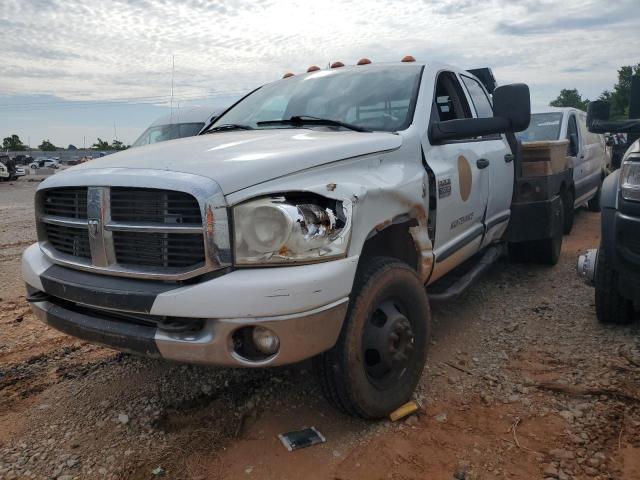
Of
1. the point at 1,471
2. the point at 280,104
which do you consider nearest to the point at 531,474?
the point at 1,471

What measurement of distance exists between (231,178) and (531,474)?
5.67 ft

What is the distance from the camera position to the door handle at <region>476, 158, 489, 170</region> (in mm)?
3838

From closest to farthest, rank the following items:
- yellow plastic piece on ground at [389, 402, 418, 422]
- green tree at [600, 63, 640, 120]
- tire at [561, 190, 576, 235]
Result: 1. yellow plastic piece on ground at [389, 402, 418, 422]
2. tire at [561, 190, 576, 235]
3. green tree at [600, 63, 640, 120]

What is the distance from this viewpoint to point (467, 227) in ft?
12.2

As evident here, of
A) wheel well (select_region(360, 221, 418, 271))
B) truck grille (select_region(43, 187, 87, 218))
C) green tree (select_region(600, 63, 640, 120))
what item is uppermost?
green tree (select_region(600, 63, 640, 120))

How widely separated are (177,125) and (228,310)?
9570 mm

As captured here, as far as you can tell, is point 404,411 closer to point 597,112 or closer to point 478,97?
point 478,97

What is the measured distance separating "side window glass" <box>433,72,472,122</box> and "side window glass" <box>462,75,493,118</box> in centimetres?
20

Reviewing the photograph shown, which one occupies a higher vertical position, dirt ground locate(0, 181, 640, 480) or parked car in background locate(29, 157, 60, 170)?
parked car in background locate(29, 157, 60, 170)

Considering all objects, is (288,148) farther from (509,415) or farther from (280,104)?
(509,415)

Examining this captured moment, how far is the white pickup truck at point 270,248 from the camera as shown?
2.13m

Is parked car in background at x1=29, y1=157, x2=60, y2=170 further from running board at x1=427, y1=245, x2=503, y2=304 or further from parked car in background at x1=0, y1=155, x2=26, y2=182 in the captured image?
running board at x1=427, y1=245, x2=503, y2=304

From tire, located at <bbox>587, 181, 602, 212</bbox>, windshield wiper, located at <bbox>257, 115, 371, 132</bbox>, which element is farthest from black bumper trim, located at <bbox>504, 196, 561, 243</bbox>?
tire, located at <bbox>587, 181, 602, 212</bbox>

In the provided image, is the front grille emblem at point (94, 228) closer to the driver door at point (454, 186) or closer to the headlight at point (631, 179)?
the driver door at point (454, 186)
